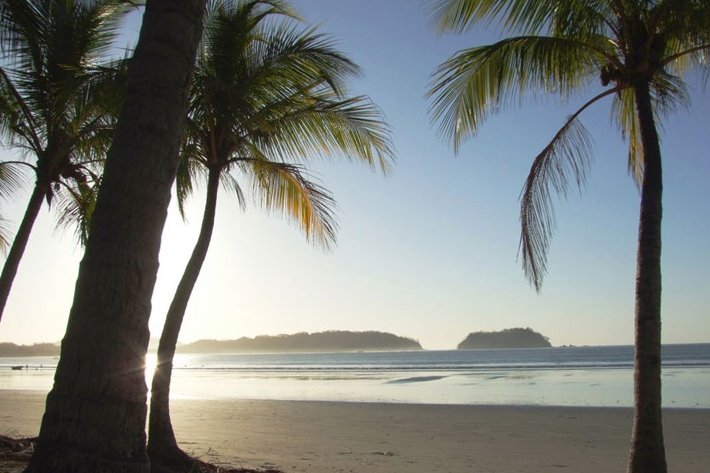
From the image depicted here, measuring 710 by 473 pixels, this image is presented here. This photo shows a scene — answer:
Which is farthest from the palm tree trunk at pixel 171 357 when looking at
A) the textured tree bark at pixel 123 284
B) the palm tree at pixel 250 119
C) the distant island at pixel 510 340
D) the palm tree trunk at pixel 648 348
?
the distant island at pixel 510 340

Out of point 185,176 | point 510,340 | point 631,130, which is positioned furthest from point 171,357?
point 510,340

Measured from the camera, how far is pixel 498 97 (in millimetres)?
6203

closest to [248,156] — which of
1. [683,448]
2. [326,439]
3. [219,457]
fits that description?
[219,457]

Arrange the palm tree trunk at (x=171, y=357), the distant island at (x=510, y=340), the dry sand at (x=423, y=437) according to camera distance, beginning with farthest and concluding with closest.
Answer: the distant island at (x=510, y=340) < the dry sand at (x=423, y=437) < the palm tree trunk at (x=171, y=357)

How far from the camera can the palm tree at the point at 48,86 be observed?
7.34 metres

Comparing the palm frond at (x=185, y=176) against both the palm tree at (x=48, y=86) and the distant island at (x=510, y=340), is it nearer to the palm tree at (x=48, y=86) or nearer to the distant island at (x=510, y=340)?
the palm tree at (x=48, y=86)

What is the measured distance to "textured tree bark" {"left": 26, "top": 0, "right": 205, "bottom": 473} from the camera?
8.66 ft

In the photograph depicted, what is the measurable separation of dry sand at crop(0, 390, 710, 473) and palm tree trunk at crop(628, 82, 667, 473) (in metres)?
3.47

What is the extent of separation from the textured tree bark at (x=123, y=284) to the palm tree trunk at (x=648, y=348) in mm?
3696

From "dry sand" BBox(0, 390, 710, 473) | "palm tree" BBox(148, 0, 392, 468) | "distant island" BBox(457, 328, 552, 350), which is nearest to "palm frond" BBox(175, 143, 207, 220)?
"palm tree" BBox(148, 0, 392, 468)

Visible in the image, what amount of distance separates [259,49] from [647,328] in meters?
4.97

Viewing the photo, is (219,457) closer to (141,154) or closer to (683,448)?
(141,154)

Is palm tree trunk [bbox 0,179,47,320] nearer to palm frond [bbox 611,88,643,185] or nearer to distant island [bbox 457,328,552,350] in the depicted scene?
palm frond [bbox 611,88,643,185]

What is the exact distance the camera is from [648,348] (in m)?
4.78
